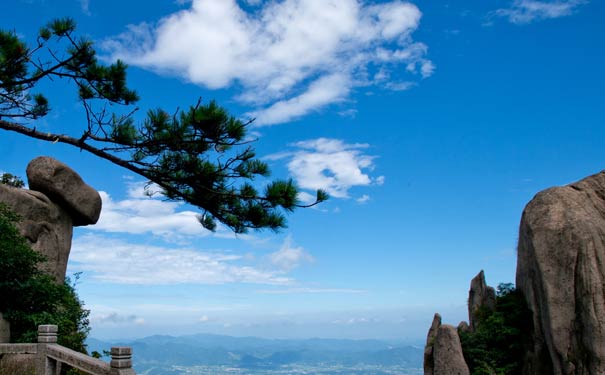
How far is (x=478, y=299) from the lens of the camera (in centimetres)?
1398

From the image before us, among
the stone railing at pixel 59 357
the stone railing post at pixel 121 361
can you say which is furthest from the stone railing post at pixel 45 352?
the stone railing post at pixel 121 361

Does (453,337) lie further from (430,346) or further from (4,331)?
(4,331)

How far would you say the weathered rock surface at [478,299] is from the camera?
13.7 meters

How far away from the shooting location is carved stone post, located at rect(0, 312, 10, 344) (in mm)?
9547

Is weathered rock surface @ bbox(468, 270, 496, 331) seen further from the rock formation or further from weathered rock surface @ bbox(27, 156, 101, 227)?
weathered rock surface @ bbox(27, 156, 101, 227)

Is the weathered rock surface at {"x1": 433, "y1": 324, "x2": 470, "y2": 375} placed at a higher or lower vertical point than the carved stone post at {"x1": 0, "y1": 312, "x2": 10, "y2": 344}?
lower

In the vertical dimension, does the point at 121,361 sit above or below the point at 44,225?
below

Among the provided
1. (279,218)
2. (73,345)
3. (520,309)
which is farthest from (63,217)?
(520,309)

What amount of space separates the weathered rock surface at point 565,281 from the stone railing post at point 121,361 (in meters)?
9.02

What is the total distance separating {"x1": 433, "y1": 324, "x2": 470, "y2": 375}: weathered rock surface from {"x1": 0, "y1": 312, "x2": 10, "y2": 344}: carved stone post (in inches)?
351

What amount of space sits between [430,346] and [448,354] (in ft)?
3.00

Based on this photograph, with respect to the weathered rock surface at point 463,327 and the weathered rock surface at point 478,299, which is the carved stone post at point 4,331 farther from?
the weathered rock surface at point 478,299

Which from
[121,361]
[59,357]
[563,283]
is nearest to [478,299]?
[563,283]

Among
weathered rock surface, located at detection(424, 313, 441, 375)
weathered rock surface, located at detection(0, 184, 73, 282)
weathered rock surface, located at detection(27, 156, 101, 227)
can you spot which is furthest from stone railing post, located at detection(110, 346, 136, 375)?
weathered rock surface, located at detection(27, 156, 101, 227)
